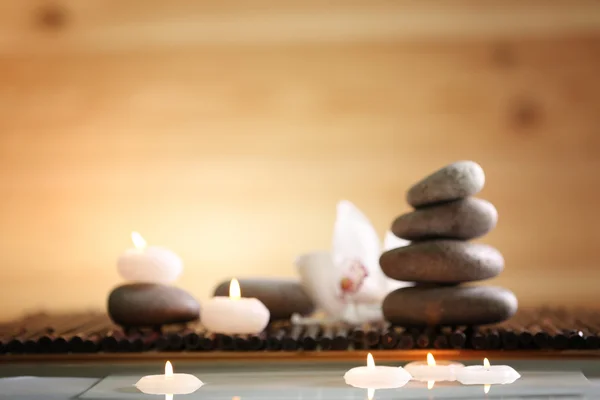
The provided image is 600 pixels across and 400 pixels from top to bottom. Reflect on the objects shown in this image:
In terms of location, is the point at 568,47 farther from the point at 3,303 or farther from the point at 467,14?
the point at 3,303

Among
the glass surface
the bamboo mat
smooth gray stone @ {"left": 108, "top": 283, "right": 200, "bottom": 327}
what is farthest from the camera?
smooth gray stone @ {"left": 108, "top": 283, "right": 200, "bottom": 327}

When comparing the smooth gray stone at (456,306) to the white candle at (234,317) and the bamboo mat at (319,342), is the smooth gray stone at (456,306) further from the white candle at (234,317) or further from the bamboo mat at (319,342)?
the white candle at (234,317)

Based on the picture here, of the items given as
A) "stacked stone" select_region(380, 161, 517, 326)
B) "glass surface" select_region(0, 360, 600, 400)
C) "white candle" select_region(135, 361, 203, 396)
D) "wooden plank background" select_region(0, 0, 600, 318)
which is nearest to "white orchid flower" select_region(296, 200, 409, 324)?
"stacked stone" select_region(380, 161, 517, 326)

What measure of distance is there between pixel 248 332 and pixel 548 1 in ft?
3.76

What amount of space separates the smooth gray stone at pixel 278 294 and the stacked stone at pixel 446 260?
0.17m

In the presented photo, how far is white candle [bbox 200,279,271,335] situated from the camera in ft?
3.11

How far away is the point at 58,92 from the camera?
171 cm

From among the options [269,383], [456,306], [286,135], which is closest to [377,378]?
[269,383]

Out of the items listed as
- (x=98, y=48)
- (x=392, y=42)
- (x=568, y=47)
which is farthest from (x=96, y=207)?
(x=568, y=47)

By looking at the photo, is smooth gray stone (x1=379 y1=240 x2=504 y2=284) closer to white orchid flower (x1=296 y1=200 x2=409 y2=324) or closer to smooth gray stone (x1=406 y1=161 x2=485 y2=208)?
smooth gray stone (x1=406 y1=161 x2=485 y2=208)

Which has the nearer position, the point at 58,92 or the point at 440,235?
the point at 440,235

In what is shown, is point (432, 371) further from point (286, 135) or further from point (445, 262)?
point (286, 135)

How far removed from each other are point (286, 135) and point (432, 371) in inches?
38.5

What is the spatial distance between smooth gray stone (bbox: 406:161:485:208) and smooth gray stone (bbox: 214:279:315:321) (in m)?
0.26
